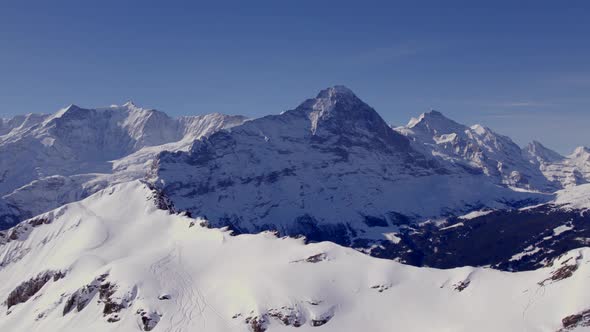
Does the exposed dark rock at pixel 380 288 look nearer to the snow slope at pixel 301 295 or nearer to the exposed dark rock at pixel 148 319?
the snow slope at pixel 301 295

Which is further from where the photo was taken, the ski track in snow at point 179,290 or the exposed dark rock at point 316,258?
the exposed dark rock at point 316,258

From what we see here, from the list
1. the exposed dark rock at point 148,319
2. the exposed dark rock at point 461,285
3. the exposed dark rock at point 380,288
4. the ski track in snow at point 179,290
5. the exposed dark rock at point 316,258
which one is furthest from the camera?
the exposed dark rock at point 316,258

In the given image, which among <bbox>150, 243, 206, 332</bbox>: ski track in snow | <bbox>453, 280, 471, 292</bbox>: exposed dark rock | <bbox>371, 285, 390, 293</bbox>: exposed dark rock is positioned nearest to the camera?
<bbox>453, 280, 471, 292</bbox>: exposed dark rock

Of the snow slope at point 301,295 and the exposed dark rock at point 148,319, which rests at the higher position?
the snow slope at point 301,295

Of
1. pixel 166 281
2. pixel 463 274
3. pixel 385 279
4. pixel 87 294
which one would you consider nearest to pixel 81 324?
pixel 87 294

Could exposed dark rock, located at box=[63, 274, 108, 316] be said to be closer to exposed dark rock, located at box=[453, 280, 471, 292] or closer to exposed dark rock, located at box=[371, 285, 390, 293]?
exposed dark rock, located at box=[371, 285, 390, 293]

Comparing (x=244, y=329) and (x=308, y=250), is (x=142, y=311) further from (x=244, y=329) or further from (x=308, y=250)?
(x=308, y=250)

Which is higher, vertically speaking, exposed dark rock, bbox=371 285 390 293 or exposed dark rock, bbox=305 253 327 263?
exposed dark rock, bbox=305 253 327 263

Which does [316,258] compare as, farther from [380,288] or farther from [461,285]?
[461,285]

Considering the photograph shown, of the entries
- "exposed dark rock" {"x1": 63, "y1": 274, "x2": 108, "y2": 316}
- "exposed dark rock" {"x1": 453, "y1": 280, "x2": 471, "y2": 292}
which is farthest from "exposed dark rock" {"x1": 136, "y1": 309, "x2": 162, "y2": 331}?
"exposed dark rock" {"x1": 453, "y1": 280, "x2": 471, "y2": 292}

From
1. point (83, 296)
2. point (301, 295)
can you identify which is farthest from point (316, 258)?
point (83, 296)

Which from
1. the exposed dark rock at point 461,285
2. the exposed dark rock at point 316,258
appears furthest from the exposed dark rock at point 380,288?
the exposed dark rock at point 316,258

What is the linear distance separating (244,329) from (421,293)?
42.3m

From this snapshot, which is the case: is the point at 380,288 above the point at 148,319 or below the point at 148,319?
above
